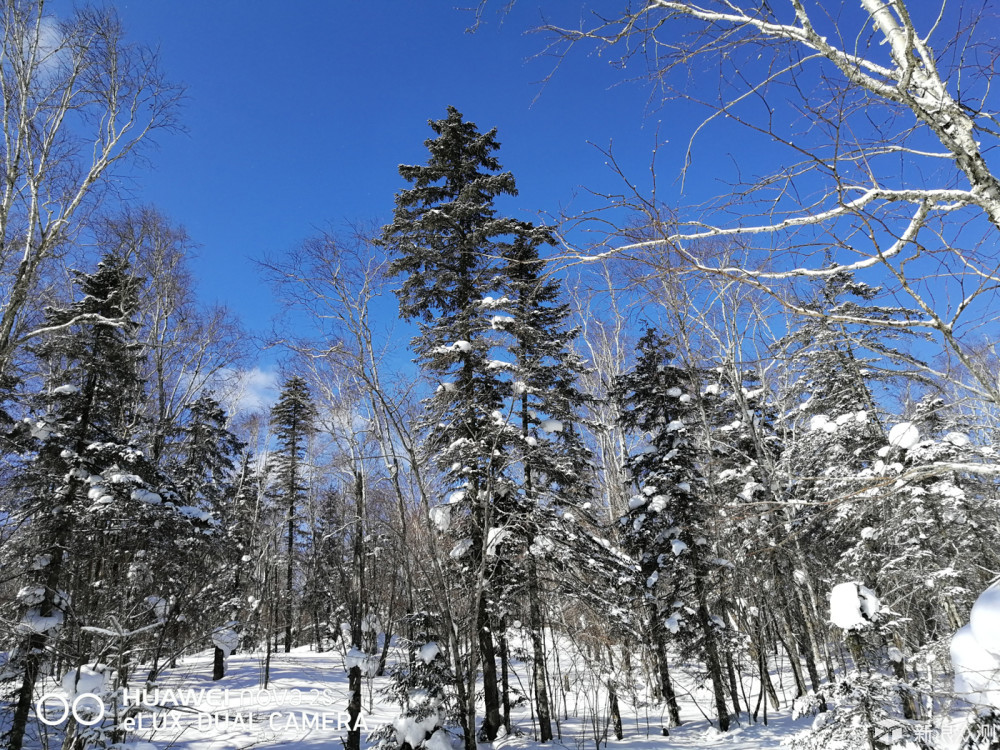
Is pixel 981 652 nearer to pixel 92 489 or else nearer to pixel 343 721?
pixel 343 721

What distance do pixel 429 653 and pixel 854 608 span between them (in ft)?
21.3

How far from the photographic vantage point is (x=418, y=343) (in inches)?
440

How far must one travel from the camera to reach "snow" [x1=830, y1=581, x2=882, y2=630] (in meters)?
5.77

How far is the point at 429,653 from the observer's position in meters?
8.77

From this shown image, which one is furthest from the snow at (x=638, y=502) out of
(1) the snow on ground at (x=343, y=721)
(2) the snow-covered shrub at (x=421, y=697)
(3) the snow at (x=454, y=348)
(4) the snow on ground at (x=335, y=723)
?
(2) the snow-covered shrub at (x=421, y=697)

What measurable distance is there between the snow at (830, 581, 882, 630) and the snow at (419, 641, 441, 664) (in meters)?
6.14

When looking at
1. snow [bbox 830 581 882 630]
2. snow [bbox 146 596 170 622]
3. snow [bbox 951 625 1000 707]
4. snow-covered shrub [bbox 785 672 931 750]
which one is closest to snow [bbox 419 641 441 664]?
snow [bbox 146 596 170 622]

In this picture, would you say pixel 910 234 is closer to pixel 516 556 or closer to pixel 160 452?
pixel 516 556

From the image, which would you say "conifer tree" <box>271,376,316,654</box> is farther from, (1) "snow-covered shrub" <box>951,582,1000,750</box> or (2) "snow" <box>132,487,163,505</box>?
(1) "snow-covered shrub" <box>951,582,1000,750</box>

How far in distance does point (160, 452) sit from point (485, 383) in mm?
8127

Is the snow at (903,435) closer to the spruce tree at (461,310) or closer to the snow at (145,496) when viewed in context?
the spruce tree at (461,310)

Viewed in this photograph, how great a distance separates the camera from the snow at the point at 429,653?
876 cm

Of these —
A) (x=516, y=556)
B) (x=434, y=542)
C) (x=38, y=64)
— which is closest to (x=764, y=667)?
(x=516, y=556)

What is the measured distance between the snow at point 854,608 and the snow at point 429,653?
6.14 metres
